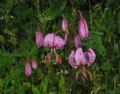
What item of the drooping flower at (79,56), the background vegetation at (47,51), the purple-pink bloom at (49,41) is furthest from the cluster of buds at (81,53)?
the background vegetation at (47,51)

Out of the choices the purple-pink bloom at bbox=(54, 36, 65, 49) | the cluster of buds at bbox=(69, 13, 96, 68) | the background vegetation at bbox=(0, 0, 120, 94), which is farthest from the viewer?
the background vegetation at bbox=(0, 0, 120, 94)

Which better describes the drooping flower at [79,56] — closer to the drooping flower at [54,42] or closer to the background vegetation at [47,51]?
the drooping flower at [54,42]

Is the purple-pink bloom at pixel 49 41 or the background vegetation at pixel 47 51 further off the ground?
the purple-pink bloom at pixel 49 41

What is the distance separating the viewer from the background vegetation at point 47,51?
293cm

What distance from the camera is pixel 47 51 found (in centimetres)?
327

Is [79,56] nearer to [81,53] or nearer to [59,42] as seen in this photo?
[81,53]

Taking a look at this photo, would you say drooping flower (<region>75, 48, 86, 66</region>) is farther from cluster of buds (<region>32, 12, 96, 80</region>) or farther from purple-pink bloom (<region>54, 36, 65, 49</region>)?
purple-pink bloom (<region>54, 36, 65, 49</region>)

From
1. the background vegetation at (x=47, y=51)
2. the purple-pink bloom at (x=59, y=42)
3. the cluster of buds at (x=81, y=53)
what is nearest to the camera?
the cluster of buds at (x=81, y=53)

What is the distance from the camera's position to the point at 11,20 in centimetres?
367

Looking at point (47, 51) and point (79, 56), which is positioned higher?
point (79, 56)

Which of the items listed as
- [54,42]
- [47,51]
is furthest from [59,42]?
[47,51]

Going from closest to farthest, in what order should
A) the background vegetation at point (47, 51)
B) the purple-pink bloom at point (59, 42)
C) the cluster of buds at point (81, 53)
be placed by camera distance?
the cluster of buds at point (81, 53)
the purple-pink bloom at point (59, 42)
the background vegetation at point (47, 51)

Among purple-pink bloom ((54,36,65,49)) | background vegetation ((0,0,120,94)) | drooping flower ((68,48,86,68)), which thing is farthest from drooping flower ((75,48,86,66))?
background vegetation ((0,0,120,94))

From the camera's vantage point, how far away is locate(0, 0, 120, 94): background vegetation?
2934 mm
